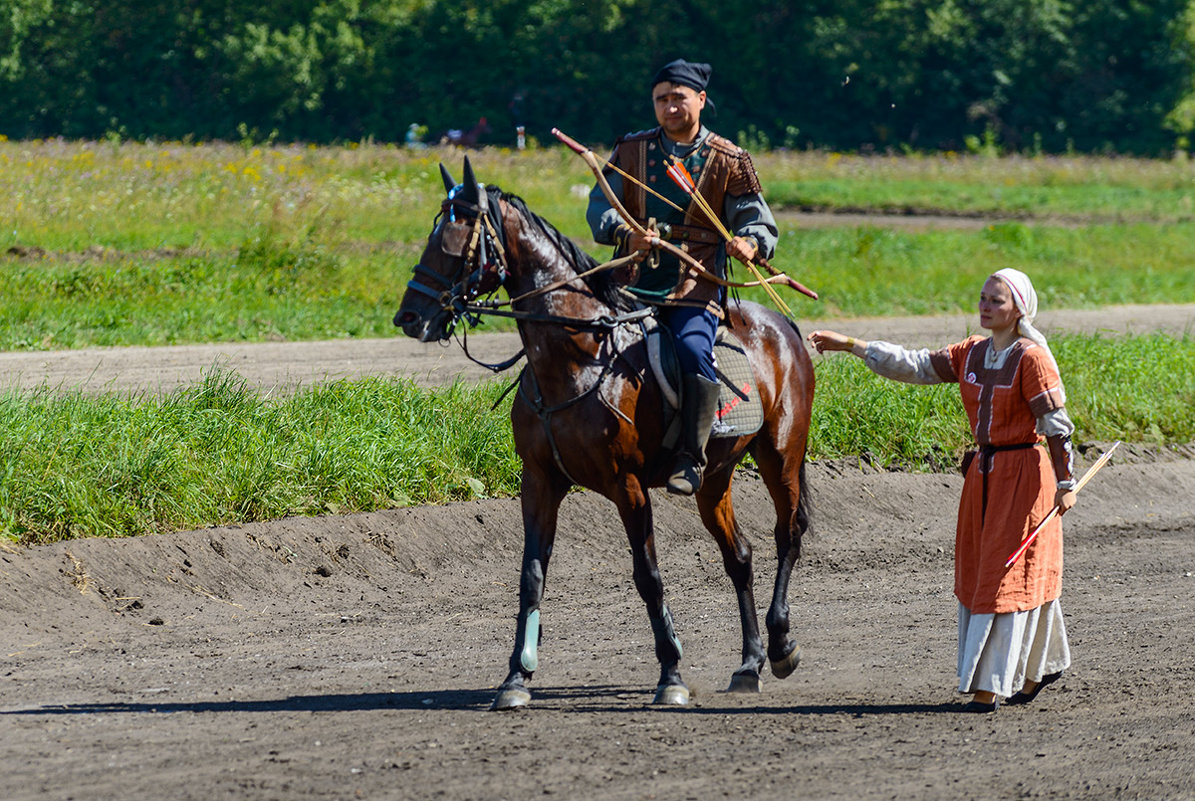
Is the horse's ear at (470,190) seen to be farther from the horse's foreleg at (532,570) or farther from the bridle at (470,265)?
the horse's foreleg at (532,570)

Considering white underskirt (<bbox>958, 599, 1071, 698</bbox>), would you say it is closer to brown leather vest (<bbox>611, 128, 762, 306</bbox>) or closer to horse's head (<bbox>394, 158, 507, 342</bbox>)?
brown leather vest (<bbox>611, 128, 762, 306</bbox>)

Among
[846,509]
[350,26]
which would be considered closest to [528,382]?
[846,509]

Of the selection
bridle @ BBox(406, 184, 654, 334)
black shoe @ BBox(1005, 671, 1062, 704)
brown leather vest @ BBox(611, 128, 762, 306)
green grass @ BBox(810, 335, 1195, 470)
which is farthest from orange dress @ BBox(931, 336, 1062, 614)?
green grass @ BBox(810, 335, 1195, 470)

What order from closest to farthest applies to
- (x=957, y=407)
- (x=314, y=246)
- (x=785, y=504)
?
1. (x=785, y=504)
2. (x=957, y=407)
3. (x=314, y=246)

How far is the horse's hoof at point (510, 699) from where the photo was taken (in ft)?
19.4

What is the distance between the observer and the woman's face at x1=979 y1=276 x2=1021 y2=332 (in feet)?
19.8

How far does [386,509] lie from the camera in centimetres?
902

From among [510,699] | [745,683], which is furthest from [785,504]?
[510,699]

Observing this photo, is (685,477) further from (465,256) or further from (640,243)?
(465,256)

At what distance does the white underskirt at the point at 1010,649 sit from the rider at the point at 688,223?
1.35 metres

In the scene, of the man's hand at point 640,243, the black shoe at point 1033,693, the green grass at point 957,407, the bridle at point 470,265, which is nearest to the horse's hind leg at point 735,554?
the black shoe at point 1033,693

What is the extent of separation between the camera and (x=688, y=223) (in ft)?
21.4

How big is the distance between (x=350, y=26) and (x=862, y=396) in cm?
4904

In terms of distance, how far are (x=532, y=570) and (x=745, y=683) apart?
45.7 inches
